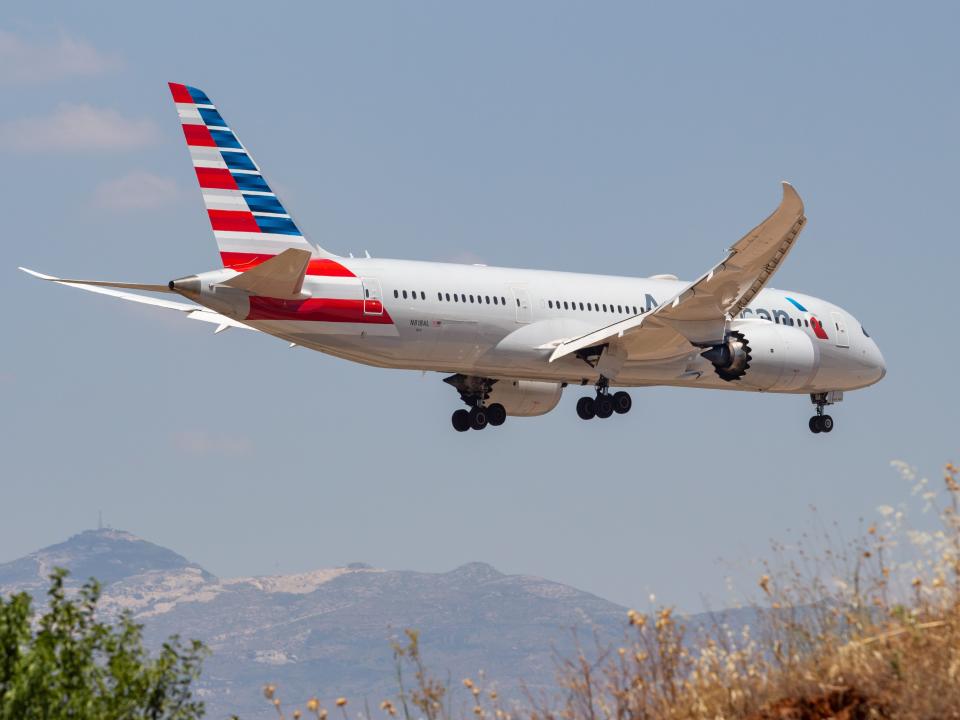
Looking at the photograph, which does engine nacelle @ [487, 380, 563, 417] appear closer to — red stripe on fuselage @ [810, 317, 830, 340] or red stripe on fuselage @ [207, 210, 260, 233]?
red stripe on fuselage @ [810, 317, 830, 340]

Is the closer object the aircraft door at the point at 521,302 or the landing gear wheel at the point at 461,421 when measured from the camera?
the aircraft door at the point at 521,302

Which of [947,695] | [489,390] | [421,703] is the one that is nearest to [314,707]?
[421,703]

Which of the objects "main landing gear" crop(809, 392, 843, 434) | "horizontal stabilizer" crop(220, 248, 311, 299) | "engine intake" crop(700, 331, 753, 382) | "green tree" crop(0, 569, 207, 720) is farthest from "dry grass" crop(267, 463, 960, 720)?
"main landing gear" crop(809, 392, 843, 434)

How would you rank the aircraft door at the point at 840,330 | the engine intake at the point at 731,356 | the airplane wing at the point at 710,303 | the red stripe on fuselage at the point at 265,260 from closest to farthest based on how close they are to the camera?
1. the red stripe on fuselage at the point at 265,260
2. the airplane wing at the point at 710,303
3. the engine intake at the point at 731,356
4. the aircraft door at the point at 840,330

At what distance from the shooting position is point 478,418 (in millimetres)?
48312

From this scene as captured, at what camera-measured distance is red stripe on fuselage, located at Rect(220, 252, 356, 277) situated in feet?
130

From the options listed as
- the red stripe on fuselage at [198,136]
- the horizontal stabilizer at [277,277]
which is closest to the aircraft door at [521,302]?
the horizontal stabilizer at [277,277]

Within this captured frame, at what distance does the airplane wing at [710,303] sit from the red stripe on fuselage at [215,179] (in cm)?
991

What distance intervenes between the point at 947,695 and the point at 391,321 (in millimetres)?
30679

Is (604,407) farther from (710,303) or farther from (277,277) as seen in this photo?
(277,277)

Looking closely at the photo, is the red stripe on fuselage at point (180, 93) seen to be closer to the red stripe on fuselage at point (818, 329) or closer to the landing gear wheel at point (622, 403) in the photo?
the landing gear wheel at point (622, 403)

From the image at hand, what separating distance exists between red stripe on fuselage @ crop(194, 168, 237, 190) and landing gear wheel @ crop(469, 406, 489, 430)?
36.1 ft

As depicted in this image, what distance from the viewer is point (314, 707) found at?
1183 centimetres

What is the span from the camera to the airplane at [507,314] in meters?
39.3
